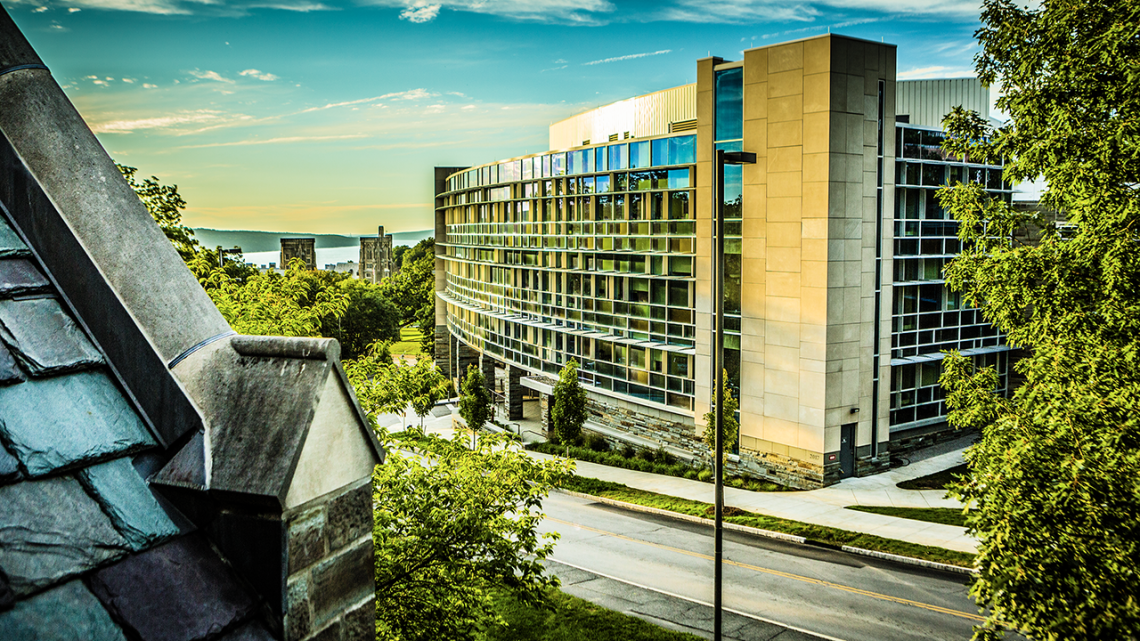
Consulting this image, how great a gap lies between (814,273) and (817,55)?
7.37 meters

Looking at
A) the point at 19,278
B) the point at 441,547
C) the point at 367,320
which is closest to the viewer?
the point at 19,278

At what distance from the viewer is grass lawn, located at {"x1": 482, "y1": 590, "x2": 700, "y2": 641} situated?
45.7ft

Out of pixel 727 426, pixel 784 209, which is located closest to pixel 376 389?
pixel 727 426

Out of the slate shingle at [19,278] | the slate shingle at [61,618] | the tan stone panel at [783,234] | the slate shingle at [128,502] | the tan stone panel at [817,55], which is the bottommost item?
the slate shingle at [61,618]

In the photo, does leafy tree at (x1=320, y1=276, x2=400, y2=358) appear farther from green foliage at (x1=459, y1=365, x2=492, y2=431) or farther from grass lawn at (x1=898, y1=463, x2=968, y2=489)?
grass lawn at (x1=898, y1=463, x2=968, y2=489)

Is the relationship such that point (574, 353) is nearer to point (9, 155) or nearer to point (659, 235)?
point (659, 235)

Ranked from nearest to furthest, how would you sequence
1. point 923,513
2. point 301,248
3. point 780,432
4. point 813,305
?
point 923,513, point 813,305, point 780,432, point 301,248

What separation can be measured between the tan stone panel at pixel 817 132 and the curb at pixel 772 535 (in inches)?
502

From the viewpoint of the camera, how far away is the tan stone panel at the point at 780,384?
83.0ft

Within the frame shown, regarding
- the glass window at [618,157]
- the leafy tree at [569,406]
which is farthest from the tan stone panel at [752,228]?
the leafy tree at [569,406]

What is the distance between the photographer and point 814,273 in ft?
80.7

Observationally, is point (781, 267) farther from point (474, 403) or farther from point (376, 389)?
point (376, 389)

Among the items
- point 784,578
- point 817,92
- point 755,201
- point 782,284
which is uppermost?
point 817,92

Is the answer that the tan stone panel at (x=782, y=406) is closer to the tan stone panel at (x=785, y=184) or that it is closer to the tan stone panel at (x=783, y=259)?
the tan stone panel at (x=783, y=259)
